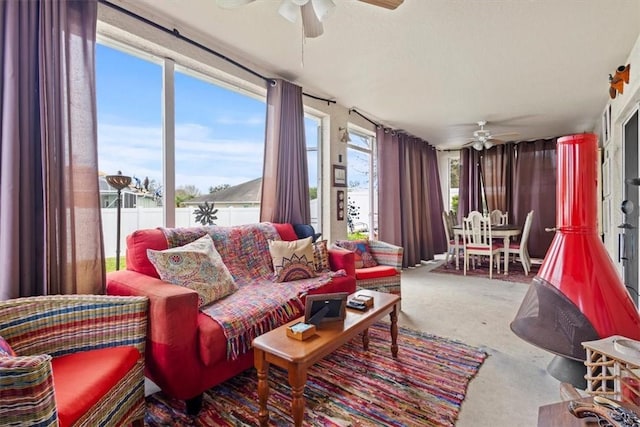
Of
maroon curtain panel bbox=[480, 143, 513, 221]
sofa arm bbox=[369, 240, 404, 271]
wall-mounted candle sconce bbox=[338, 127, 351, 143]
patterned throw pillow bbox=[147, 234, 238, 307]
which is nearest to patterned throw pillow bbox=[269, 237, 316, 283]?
patterned throw pillow bbox=[147, 234, 238, 307]

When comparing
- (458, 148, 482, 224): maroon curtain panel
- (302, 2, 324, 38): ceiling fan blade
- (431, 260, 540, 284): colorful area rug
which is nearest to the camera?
(302, 2, 324, 38): ceiling fan blade

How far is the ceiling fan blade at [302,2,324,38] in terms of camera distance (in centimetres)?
187

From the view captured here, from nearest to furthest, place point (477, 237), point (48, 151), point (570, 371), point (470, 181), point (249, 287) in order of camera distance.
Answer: point (48, 151)
point (570, 371)
point (249, 287)
point (477, 237)
point (470, 181)

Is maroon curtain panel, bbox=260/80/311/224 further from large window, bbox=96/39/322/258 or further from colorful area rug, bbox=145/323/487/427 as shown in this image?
colorful area rug, bbox=145/323/487/427

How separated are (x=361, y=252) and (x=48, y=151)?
2.62m

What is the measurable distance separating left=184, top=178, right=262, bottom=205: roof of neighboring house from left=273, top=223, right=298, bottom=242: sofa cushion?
437mm

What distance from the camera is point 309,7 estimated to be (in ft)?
6.11

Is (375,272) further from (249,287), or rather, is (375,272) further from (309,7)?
(309,7)

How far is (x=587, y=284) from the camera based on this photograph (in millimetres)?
1774

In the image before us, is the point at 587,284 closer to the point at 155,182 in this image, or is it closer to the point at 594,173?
the point at 594,173

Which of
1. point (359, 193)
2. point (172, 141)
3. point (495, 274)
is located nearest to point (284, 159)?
point (172, 141)

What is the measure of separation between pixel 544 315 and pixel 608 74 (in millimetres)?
2896

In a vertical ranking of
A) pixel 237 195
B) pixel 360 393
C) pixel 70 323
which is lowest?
pixel 360 393

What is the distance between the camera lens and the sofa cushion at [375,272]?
3064 mm
